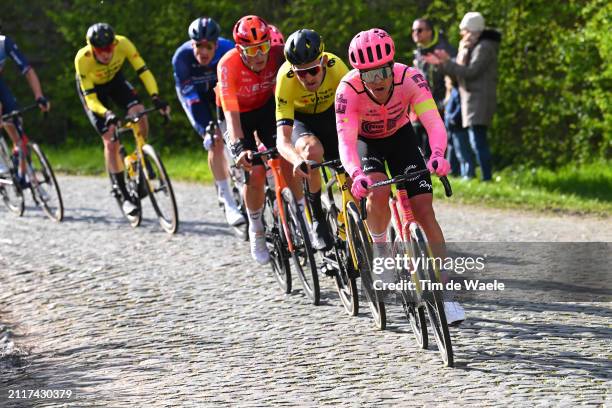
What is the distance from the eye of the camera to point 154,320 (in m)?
8.85

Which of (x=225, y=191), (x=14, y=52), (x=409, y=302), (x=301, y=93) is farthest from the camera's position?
(x=14, y=52)

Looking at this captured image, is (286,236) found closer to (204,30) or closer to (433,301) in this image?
(433,301)

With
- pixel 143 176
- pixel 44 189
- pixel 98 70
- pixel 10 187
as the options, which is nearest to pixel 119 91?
pixel 98 70

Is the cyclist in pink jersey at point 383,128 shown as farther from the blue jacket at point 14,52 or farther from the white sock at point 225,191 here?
the blue jacket at point 14,52

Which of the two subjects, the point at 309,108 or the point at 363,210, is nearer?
the point at 363,210

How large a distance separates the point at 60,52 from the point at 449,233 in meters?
12.0

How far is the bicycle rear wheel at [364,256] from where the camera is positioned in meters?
8.02

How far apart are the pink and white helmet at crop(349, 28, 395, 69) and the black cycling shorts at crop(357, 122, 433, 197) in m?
0.67

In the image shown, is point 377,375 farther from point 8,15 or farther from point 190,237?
point 8,15

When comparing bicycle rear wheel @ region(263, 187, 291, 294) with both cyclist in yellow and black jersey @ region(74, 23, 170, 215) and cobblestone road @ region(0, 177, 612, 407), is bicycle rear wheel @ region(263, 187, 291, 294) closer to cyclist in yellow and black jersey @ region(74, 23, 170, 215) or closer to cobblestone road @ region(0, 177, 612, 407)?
cobblestone road @ region(0, 177, 612, 407)

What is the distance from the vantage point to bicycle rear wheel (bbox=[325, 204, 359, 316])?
28.0ft

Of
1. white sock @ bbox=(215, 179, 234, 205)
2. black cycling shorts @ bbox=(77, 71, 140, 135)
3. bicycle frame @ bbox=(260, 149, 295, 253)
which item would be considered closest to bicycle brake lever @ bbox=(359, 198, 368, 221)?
bicycle frame @ bbox=(260, 149, 295, 253)

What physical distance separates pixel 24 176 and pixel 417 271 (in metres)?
8.27

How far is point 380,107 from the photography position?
7652 millimetres
